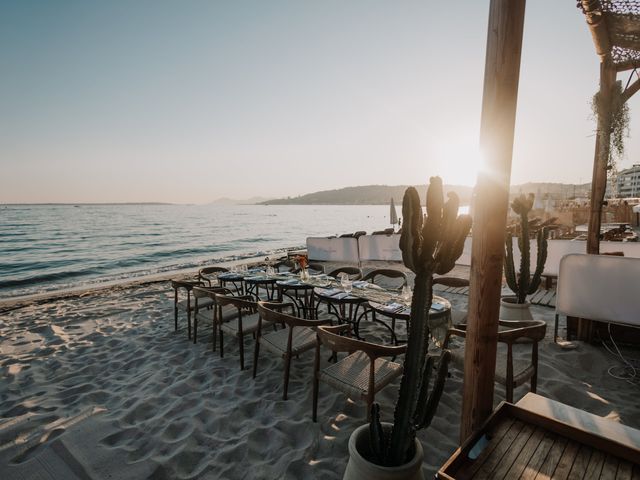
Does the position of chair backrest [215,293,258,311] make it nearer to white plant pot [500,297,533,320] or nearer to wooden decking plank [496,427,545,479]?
wooden decking plank [496,427,545,479]

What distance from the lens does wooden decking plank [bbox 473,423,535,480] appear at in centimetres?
159

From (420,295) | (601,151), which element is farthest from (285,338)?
(601,151)

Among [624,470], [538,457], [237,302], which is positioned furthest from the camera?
[237,302]

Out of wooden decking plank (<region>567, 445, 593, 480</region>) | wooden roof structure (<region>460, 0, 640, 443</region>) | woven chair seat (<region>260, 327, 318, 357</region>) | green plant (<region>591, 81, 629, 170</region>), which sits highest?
green plant (<region>591, 81, 629, 170</region>)

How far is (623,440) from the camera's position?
5.98 ft

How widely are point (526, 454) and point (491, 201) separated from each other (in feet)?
4.46

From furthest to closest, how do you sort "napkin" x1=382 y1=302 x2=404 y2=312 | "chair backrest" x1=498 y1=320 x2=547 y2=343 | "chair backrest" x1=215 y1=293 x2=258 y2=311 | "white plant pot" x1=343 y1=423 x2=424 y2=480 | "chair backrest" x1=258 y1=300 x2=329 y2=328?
"chair backrest" x1=215 y1=293 x2=258 y2=311, "napkin" x1=382 y1=302 x2=404 y2=312, "chair backrest" x1=258 y1=300 x2=329 y2=328, "chair backrest" x1=498 y1=320 x2=547 y2=343, "white plant pot" x1=343 y1=423 x2=424 y2=480

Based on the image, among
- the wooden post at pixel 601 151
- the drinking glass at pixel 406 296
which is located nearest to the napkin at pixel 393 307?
the drinking glass at pixel 406 296

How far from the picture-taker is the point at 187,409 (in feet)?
10.6

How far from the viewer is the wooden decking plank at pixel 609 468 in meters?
1.54

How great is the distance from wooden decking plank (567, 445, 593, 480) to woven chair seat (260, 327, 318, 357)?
2.32 meters

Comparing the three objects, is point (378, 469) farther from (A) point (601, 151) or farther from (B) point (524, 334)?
(A) point (601, 151)

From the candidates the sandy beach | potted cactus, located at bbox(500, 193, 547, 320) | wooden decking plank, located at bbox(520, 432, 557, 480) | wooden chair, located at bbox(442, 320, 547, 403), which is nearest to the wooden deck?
wooden decking plank, located at bbox(520, 432, 557, 480)

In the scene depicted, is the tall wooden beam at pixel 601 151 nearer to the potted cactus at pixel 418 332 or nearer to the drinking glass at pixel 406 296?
the drinking glass at pixel 406 296
